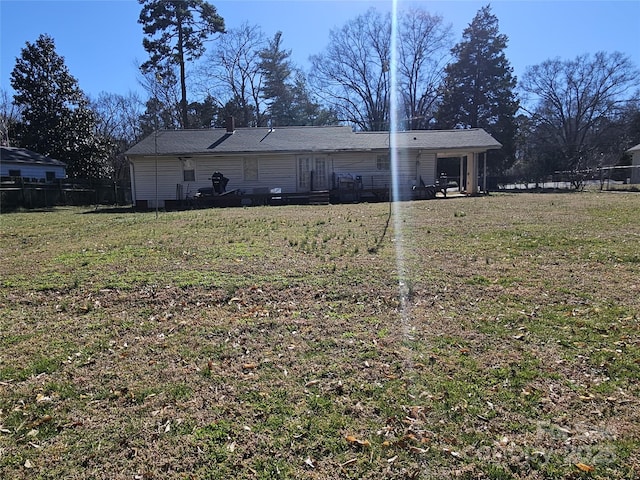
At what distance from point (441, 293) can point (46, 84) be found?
32.9 metres

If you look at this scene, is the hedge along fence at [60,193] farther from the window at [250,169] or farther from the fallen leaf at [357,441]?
the fallen leaf at [357,441]

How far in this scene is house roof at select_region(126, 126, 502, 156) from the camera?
2044 centimetres

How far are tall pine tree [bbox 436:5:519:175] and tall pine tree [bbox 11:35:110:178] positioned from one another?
30.6m

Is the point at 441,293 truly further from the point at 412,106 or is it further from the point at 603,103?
the point at 603,103

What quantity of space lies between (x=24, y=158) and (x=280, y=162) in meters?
17.3

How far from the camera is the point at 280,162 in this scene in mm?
21312

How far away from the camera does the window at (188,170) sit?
2064cm

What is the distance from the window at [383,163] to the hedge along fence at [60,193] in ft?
52.9

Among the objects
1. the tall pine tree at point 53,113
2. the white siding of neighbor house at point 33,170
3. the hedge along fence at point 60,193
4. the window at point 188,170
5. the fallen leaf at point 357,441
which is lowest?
the fallen leaf at point 357,441

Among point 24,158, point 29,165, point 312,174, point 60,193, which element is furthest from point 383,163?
point 24,158

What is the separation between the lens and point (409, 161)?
72.8 ft

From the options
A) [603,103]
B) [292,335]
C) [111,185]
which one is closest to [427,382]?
[292,335]

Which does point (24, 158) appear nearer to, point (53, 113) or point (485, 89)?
point (53, 113)

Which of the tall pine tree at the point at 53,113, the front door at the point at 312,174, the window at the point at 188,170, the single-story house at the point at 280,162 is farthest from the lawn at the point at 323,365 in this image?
the tall pine tree at the point at 53,113
